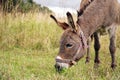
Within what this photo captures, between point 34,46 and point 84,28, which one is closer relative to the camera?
point 84,28

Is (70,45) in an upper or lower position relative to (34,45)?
upper

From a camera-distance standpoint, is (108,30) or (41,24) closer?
(108,30)

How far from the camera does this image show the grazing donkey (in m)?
6.64

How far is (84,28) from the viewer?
717cm

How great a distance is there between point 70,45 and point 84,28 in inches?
23.8

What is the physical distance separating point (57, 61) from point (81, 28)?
95 cm

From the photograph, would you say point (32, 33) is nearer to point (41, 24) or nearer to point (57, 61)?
point (41, 24)

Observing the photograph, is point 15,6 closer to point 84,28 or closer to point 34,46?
point 34,46

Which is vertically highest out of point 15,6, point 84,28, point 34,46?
point 84,28

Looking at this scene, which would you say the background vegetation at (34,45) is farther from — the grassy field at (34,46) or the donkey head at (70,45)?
the donkey head at (70,45)

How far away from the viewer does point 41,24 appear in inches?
516

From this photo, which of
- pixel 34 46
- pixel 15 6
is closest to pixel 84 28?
pixel 34 46

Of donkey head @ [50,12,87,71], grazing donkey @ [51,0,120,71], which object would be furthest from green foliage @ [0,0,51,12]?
donkey head @ [50,12,87,71]

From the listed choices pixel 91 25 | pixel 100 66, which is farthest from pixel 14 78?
pixel 100 66
